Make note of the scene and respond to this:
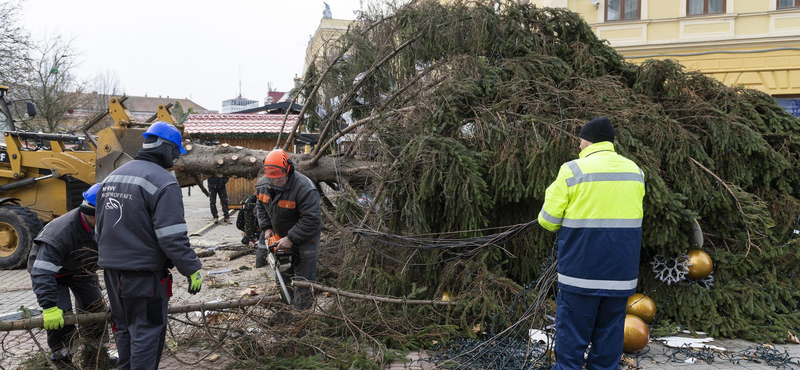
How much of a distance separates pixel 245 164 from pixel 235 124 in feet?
28.9

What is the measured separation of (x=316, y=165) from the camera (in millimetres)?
7031

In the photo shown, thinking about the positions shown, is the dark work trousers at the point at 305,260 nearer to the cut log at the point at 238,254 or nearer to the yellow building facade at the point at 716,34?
the cut log at the point at 238,254

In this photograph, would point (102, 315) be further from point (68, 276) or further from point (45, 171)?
point (45, 171)

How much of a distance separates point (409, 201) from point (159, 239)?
2219 mm

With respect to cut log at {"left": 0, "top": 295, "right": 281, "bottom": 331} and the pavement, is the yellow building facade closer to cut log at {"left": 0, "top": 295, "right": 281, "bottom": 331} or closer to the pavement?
the pavement

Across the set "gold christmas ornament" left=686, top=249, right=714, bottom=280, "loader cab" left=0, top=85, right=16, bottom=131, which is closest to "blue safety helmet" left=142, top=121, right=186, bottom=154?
"gold christmas ornament" left=686, top=249, right=714, bottom=280

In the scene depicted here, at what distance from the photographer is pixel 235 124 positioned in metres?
15.5

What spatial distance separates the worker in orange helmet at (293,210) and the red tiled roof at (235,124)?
9.70m

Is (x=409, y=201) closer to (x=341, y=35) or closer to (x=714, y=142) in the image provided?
(x=714, y=142)

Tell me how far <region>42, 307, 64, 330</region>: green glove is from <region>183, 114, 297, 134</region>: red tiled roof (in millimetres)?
11307

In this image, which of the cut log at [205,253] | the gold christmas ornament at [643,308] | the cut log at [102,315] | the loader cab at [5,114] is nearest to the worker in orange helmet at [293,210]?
the cut log at [102,315]

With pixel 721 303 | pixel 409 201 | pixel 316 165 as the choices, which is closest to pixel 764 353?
pixel 721 303

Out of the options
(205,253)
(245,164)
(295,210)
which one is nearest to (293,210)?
(295,210)

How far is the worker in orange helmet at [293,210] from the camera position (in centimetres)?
471
